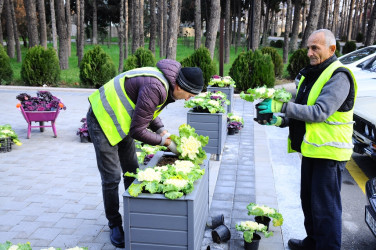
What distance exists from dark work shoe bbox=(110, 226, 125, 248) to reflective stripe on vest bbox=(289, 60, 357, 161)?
6.44 feet

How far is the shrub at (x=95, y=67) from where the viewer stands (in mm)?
14320

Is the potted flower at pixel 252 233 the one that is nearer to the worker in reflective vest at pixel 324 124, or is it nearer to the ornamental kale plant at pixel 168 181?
the worker in reflective vest at pixel 324 124

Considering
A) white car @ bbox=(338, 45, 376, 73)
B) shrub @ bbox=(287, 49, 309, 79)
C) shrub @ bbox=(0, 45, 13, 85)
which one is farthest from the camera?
shrub @ bbox=(287, 49, 309, 79)

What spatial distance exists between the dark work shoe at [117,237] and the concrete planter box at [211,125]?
9.50ft

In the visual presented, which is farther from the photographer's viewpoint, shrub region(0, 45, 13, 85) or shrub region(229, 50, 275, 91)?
shrub region(0, 45, 13, 85)

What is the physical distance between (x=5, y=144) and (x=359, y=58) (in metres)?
10.9

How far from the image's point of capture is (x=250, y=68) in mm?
14062

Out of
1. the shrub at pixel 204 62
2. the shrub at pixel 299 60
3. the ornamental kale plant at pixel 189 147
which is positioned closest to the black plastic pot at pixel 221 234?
the ornamental kale plant at pixel 189 147

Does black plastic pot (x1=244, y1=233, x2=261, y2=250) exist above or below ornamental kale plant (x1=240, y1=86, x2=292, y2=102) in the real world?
below

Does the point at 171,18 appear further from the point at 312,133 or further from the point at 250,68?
the point at 312,133

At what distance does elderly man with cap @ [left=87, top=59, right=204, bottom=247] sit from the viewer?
3062 millimetres

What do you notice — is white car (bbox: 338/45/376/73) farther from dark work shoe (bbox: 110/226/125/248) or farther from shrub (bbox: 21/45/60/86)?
shrub (bbox: 21/45/60/86)

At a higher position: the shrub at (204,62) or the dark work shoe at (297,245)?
the shrub at (204,62)

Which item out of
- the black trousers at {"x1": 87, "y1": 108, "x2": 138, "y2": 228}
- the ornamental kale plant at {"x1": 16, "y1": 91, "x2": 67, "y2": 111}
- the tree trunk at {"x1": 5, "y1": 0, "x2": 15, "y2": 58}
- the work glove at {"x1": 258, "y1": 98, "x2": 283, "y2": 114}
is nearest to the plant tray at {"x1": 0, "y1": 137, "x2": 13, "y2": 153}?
the ornamental kale plant at {"x1": 16, "y1": 91, "x2": 67, "y2": 111}
